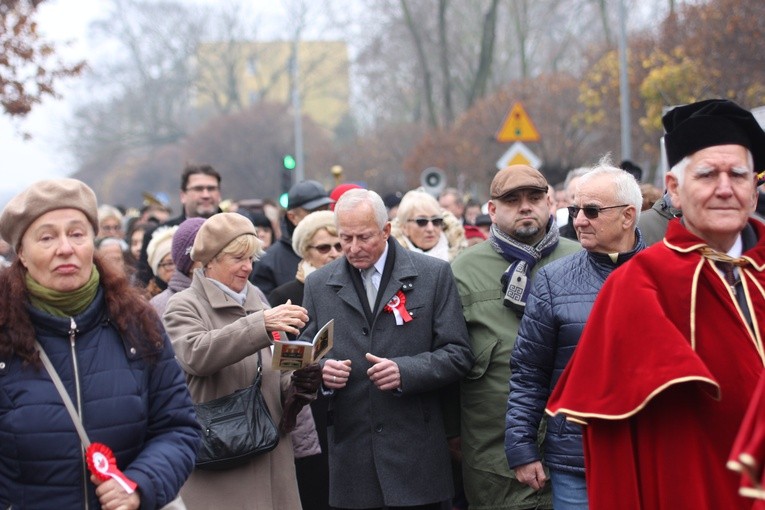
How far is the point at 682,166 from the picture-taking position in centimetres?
382

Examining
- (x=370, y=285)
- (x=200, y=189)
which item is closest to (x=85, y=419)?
(x=370, y=285)

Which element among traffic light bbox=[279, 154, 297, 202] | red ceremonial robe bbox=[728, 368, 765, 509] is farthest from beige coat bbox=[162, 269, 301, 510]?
traffic light bbox=[279, 154, 297, 202]

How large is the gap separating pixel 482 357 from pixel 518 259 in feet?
1.76

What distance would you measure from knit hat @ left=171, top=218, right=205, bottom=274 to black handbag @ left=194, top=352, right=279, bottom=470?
1.21 metres

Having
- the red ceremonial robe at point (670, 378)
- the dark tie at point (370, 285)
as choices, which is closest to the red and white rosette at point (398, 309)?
the dark tie at point (370, 285)

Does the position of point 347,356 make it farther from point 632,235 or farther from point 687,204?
point 687,204

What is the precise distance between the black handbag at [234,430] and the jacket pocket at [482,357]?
1.10 m

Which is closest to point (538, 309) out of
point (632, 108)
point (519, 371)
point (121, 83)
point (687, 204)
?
point (519, 371)

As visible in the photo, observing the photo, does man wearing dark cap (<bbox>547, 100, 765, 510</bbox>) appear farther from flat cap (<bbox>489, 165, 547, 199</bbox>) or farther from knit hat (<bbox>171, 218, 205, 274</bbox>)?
knit hat (<bbox>171, 218, 205, 274</bbox>)

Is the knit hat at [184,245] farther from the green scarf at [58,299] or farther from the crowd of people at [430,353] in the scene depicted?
the green scarf at [58,299]

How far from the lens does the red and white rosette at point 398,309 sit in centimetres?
603

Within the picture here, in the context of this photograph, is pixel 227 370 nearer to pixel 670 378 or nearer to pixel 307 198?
pixel 670 378

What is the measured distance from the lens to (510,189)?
5961mm

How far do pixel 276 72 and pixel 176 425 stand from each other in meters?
62.2
